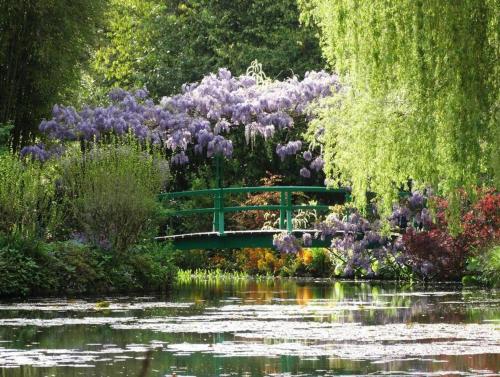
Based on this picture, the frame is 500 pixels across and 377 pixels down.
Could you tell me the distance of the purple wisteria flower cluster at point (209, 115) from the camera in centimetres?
2892

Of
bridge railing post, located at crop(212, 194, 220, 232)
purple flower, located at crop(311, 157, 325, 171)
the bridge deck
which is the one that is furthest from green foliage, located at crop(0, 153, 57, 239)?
purple flower, located at crop(311, 157, 325, 171)

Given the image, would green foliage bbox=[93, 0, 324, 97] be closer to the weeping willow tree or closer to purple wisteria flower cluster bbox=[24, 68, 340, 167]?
purple wisteria flower cluster bbox=[24, 68, 340, 167]

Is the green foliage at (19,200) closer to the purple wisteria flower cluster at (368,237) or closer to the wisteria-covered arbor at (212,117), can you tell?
the wisteria-covered arbor at (212,117)

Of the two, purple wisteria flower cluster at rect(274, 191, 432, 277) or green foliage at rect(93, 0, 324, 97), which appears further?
green foliage at rect(93, 0, 324, 97)

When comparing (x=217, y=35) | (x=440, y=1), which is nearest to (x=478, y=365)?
(x=440, y=1)

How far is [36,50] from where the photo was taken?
2791 cm

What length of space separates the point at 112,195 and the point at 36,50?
4.95 meters

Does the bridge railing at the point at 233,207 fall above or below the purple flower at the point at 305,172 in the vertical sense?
below

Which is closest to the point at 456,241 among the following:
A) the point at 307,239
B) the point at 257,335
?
the point at 307,239

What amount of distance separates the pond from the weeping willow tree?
199 centimetres

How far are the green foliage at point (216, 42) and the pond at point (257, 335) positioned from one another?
54.6ft

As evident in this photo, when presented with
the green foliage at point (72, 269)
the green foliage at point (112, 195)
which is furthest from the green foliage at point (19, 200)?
the green foliage at point (112, 195)

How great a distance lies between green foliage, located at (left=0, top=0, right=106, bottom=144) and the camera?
27906mm

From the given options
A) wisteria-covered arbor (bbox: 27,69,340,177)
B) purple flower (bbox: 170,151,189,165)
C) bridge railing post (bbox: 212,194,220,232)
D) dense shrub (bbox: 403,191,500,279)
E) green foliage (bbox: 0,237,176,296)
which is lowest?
green foliage (bbox: 0,237,176,296)
